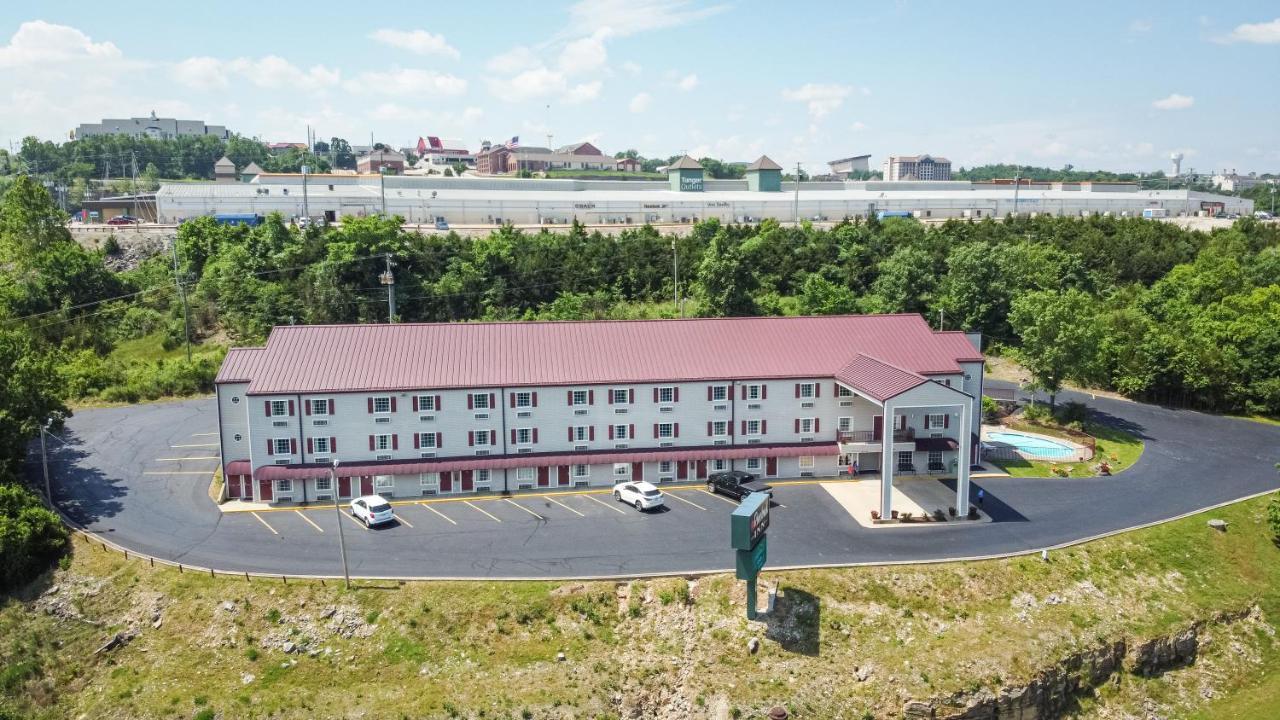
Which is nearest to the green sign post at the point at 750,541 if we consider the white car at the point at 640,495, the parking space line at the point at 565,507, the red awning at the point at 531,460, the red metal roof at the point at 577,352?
the white car at the point at 640,495

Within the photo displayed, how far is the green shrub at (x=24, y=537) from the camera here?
149 ft

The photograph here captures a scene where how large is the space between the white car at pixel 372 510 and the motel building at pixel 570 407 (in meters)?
2.82

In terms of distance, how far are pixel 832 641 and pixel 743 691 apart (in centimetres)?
506

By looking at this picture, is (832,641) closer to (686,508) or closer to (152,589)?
(686,508)

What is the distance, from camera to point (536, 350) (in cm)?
5834

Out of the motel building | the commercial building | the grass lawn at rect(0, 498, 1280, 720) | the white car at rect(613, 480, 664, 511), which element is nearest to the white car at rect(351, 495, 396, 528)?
the motel building

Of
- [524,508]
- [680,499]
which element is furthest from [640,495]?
[524,508]

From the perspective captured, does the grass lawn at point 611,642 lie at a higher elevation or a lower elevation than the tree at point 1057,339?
lower

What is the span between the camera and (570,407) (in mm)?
55969

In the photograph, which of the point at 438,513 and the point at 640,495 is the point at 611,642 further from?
the point at 438,513

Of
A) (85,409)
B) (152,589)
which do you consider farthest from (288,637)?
(85,409)

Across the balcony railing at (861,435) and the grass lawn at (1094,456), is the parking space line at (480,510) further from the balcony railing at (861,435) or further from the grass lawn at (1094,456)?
the grass lawn at (1094,456)

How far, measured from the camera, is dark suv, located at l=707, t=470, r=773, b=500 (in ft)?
176

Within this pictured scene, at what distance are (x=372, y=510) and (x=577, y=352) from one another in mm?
16435
